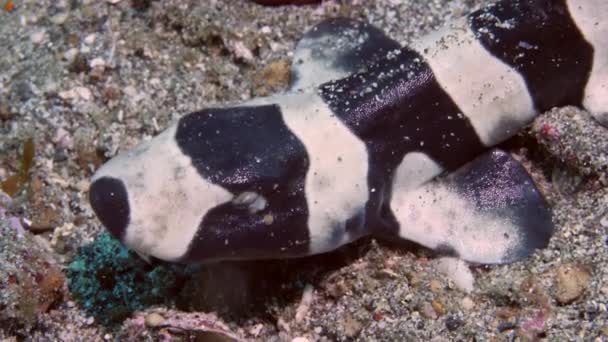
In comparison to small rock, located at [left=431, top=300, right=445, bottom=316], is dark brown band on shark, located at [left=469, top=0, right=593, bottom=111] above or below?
above

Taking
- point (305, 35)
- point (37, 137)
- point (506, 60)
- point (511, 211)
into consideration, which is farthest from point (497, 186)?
point (37, 137)

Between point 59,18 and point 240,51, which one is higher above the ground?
point 240,51

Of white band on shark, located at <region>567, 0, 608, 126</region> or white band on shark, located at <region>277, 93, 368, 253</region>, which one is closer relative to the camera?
white band on shark, located at <region>277, 93, 368, 253</region>

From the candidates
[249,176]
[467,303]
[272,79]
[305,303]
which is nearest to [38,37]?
[272,79]

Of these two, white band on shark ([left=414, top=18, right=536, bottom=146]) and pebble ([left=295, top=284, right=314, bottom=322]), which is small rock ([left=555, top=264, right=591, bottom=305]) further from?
pebble ([left=295, top=284, right=314, bottom=322])

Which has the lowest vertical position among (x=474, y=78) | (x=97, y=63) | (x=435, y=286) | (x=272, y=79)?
(x=435, y=286)

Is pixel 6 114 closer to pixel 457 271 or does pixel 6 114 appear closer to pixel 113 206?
pixel 113 206

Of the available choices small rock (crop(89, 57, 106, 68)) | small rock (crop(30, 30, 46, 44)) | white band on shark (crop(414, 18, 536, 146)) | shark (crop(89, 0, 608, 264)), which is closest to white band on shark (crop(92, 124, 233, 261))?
shark (crop(89, 0, 608, 264))
